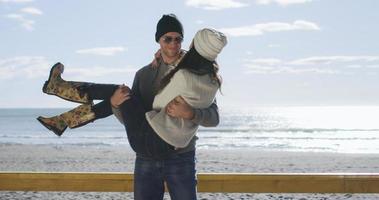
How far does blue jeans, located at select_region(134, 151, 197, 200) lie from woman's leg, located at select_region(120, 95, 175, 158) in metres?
0.05

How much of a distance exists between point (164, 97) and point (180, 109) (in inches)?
4.7

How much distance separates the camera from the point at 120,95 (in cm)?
251

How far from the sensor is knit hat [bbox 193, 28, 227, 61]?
238 cm

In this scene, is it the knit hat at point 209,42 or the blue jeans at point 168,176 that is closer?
the knit hat at point 209,42

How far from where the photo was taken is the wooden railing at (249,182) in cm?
310

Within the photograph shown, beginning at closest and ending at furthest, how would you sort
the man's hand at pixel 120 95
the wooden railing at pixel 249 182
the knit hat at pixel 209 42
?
the knit hat at pixel 209 42
the man's hand at pixel 120 95
the wooden railing at pixel 249 182

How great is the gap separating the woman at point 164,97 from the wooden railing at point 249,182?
630 mm

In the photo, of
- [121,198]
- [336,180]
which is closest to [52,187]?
[336,180]

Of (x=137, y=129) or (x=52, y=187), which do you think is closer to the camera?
(x=137, y=129)

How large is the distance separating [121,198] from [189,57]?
16.8 feet

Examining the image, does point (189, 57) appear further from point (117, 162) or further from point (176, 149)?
point (117, 162)

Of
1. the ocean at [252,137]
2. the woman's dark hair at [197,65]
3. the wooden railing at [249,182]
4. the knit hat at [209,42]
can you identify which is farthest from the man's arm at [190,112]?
the ocean at [252,137]

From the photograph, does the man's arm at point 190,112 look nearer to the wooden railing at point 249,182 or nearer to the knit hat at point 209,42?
the knit hat at point 209,42

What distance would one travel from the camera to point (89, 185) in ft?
10.5
